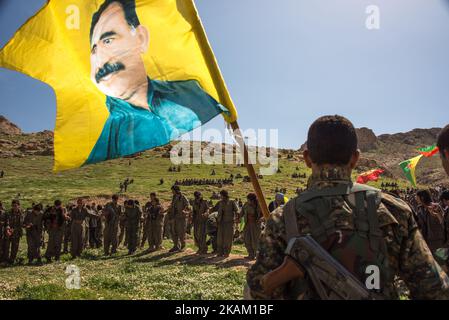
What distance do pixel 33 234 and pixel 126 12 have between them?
12618 mm

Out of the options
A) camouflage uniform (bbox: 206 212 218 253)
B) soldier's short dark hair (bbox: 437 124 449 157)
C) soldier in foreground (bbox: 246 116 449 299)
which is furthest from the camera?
camouflage uniform (bbox: 206 212 218 253)

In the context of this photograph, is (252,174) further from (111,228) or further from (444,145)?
(111,228)

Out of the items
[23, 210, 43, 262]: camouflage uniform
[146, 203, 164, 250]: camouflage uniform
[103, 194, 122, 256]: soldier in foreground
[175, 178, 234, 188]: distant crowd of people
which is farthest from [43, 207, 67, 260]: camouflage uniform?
[175, 178, 234, 188]: distant crowd of people

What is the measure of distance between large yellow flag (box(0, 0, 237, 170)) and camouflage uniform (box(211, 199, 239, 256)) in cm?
991

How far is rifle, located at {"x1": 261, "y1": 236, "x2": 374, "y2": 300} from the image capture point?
1824 millimetres

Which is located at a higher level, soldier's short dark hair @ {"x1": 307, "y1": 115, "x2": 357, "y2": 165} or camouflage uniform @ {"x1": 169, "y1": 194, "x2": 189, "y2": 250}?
soldier's short dark hair @ {"x1": 307, "y1": 115, "x2": 357, "y2": 165}

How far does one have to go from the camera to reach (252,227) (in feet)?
43.1

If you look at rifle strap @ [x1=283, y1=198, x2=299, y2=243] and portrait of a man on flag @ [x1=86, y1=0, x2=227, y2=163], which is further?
portrait of a man on flag @ [x1=86, y1=0, x2=227, y2=163]

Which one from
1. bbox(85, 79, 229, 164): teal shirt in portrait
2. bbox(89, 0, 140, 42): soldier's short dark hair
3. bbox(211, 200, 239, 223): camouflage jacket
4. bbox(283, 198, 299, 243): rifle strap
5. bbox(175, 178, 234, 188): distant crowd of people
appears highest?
bbox(89, 0, 140, 42): soldier's short dark hair

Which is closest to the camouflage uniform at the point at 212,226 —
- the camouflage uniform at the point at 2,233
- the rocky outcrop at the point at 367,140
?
the camouflage uniform at the point at 2,233

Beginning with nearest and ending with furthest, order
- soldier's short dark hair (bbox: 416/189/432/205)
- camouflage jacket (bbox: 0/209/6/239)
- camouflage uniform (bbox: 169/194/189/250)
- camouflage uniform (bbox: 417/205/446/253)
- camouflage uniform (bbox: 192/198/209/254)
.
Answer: camouflage uniform (bbox: 417/205/446/253) < soldier's short dark hair (bbox: 416/189/432/205) < camouflage uniform (bbox: 192/198/209/254) < camouflage jacket (bbox: 0/209/6/239) < camouflage uniform (bbox: 169/194/189/250)

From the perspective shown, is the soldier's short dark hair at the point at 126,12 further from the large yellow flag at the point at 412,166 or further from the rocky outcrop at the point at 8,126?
the rocky outcrop at the point at 8,126

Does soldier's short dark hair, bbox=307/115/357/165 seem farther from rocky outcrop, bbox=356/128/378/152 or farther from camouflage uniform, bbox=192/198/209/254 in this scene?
rocky outcrop, bbox=356/128/378/152
